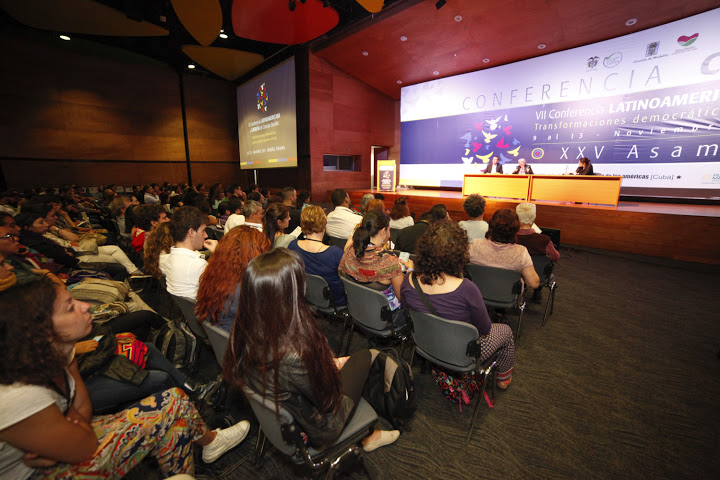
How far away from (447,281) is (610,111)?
8048 millimetres

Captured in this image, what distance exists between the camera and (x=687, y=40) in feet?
19.1

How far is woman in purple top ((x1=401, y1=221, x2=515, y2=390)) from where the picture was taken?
1.69 m

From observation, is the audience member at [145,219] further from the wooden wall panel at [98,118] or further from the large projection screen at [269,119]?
the wooden wall panel at [98,118]

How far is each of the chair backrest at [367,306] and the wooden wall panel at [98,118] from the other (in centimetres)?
1271

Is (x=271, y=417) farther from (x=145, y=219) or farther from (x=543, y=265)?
(x=145, y=219)

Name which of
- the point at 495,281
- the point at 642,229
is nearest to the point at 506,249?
the point at 495,281

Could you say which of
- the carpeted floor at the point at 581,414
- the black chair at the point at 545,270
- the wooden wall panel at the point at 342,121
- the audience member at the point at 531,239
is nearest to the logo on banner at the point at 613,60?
the carpeted floor at the point at 581,414

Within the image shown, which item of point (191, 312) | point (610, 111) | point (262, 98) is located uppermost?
point (262, 98)

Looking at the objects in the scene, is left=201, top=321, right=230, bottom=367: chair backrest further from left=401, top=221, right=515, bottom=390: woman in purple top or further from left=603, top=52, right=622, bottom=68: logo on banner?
left=603, top=52, right=622, bottom=68: logo on banner

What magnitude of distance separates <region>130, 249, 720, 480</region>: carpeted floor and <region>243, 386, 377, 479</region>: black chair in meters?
0.50

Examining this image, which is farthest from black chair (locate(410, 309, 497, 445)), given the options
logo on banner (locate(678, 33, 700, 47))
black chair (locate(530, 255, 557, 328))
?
logo on banner (locate(678, 33, 700, 47))

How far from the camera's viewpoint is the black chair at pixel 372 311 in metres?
2.02

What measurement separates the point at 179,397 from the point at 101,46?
1370 centimetres

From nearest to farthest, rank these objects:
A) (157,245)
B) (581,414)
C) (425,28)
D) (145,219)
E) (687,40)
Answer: (581,414) → (157,245) → (145,219) → (687,40) → (425,28)
